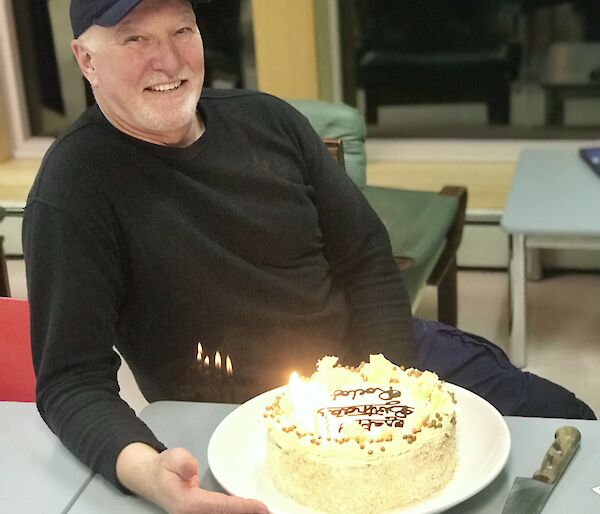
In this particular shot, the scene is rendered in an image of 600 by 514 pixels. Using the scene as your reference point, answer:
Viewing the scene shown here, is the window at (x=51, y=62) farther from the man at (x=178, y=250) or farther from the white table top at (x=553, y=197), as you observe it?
the man at (x=178, y=250)

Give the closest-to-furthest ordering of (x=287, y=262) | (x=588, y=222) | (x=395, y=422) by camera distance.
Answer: (x=395, y=422), (x=287, y=262), (x=588, y=222)

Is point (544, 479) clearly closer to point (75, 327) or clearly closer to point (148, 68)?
point (75, 327)

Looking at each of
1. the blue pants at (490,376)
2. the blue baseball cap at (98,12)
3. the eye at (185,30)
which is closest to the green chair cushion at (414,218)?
the blue pants at (490,376)

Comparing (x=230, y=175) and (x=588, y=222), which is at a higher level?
(x=230, y=175)

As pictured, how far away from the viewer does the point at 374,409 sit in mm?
1120

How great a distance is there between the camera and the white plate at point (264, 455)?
42.1 inches

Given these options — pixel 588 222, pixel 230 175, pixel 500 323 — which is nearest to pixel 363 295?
pixel 230 175

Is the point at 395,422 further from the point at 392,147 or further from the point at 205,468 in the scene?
the point at 392,147

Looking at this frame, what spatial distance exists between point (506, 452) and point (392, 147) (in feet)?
10.1

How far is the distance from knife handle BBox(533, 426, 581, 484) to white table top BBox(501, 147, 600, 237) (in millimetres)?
1359

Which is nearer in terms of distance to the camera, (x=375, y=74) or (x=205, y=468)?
(x=205, y=468)

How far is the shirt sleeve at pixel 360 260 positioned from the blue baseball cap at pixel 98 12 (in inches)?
15.4

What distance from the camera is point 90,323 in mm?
1293

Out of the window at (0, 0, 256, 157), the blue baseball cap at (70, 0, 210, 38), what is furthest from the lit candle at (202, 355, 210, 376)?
the window at (0, 0, 256, 157)
